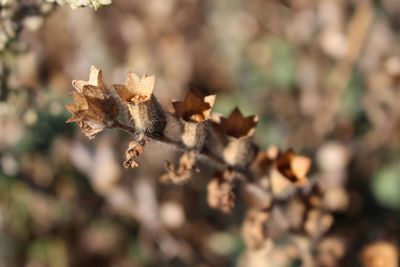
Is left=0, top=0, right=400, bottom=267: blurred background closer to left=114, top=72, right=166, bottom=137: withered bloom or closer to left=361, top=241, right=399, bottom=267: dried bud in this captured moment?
left=361, top=241, right=399, bottom=267: dried bud

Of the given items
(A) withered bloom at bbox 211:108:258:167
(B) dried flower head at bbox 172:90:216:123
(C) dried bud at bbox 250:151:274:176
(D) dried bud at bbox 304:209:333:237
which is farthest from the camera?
(D) dried bud at bbox 304:209:333:237

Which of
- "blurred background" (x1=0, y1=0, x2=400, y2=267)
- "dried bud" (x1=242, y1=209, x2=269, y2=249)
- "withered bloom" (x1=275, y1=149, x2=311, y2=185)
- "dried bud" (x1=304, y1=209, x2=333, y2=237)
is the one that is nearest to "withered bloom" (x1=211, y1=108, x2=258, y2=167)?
"withered bloom" (x1=275, y1=149, x2=311, y2=185)

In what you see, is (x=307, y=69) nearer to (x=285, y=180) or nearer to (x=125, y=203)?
(x=125, y=203)

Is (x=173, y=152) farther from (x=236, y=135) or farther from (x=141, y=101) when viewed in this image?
(x=141, y=101)

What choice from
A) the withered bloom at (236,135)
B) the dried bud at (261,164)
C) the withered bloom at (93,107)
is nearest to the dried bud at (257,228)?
the dried bud at (261,164)

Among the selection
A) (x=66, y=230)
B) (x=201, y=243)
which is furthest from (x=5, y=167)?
(x=201, y=243)

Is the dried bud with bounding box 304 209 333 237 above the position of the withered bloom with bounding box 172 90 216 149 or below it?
above
